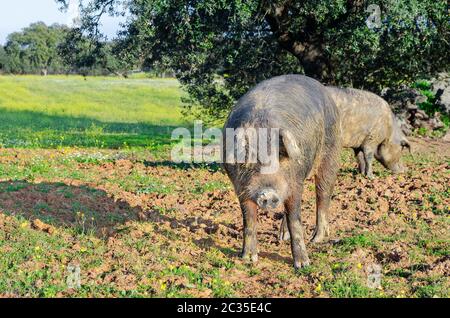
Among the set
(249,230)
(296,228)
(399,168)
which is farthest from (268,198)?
(399,168)

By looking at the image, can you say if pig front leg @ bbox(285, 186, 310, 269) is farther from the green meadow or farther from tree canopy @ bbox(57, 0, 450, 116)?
the green meadow

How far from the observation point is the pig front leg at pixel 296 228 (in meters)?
7.34

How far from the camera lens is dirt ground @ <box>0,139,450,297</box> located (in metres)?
6.77

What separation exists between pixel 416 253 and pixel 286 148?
2.73 meters

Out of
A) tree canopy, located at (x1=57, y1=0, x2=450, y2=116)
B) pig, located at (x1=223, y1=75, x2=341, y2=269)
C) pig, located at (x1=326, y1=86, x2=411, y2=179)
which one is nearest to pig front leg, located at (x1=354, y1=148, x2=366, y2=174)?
pig, located at (x1=326, y1=86, x2=411, y2=179)

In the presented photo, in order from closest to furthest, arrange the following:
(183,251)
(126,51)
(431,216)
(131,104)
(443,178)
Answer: (183,251) → (431,216) → (443,178) → (126,51) → (131,104)

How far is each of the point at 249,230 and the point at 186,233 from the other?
1602mm

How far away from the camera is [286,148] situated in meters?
6.70

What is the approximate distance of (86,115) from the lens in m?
35.7

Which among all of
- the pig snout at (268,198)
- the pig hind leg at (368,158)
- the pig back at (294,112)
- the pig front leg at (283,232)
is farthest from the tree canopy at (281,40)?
the pig snout at (268,198)

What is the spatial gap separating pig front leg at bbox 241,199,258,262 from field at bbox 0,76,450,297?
0.21 m

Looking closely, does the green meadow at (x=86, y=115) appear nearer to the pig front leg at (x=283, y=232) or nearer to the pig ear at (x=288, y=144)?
the pig front leg at (x=283, y=232)
